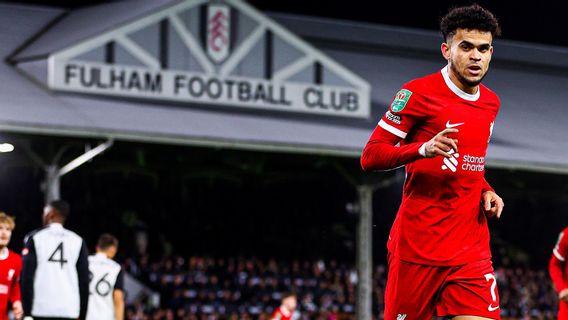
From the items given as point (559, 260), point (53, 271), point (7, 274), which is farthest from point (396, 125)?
point (7, 274)

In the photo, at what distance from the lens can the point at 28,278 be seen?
37.5 feet

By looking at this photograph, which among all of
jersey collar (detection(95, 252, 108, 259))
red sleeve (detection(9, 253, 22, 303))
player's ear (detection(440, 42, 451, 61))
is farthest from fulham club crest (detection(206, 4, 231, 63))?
player's ear (detection(440, 42, 451, 61))

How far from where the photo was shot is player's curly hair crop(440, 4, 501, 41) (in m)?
6.42

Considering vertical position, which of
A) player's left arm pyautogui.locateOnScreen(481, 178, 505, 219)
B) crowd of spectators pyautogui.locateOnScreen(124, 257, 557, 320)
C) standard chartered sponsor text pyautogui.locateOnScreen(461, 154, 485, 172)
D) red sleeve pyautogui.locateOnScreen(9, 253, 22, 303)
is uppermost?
standard chartered sponsor text pyautogui.locateOnScreen(461, 154, 485, 172)

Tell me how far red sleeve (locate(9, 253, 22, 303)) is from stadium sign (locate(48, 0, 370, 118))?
36.6 feet

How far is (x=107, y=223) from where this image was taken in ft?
91.5

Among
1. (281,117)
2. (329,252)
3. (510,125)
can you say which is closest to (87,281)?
(281,117)

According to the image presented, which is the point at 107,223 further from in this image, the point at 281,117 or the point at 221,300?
the point at 281,117

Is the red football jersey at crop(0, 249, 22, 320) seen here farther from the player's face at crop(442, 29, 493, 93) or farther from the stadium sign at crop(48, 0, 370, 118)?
the stadium sign at crop(48, 0, 370, 118)

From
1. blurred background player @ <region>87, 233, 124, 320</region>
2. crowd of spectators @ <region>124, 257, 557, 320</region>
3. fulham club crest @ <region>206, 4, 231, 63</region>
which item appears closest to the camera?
blurred background player @ <region>87, 233, 124, 320</region>

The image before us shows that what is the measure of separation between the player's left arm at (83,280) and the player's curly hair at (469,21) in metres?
6.01

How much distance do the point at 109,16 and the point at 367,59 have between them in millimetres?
7359

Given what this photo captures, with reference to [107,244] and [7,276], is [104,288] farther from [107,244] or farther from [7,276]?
[7,276]

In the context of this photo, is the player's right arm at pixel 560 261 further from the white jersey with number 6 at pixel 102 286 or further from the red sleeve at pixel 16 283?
the red sleeve at pixel 16 283
